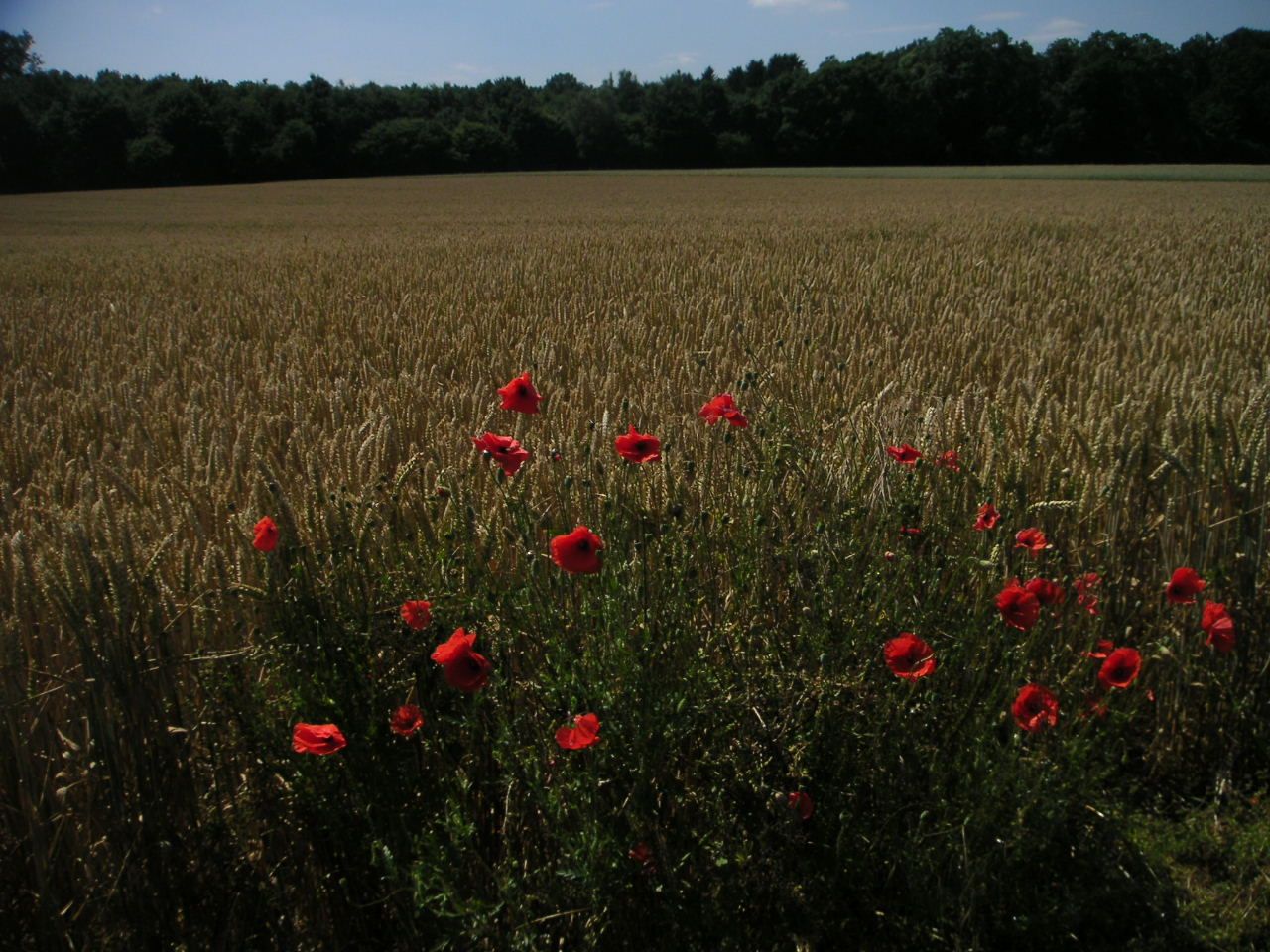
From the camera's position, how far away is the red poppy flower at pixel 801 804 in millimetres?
1522

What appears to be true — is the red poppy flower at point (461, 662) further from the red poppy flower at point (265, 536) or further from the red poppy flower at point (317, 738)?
the red poppy flower at point (265, 536)

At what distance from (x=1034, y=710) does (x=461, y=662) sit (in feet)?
2.95

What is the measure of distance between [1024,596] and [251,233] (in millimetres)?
12596

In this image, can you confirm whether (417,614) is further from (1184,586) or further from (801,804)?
(1184,586)

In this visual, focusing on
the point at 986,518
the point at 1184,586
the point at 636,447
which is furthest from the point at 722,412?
the point at 1184,586

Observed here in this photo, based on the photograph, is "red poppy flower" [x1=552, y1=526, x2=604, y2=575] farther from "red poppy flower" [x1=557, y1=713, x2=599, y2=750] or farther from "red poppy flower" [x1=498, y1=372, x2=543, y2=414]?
"red poppy flower" [x1=498, y1=372, x2=543, y2=414]

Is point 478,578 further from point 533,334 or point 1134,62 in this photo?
point 1134,62

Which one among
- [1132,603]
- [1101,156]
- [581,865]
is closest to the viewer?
[581,865]

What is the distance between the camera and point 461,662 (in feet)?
4.77

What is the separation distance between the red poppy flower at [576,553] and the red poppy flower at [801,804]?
47cm

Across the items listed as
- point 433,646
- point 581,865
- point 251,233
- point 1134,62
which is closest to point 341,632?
point 433,646

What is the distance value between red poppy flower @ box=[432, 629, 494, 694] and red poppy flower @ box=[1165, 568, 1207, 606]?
1159 millimetres

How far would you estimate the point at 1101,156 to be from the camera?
4938cm

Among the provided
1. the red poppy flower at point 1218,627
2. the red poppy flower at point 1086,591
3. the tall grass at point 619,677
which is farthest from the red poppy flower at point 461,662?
the red poppy flower at point 1218,627
